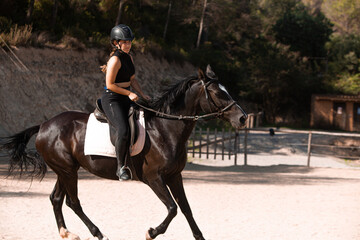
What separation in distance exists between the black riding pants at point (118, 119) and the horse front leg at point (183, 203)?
689mm

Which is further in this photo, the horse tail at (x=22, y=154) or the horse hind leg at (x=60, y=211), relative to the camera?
the horse tail at (x=22, y=154)

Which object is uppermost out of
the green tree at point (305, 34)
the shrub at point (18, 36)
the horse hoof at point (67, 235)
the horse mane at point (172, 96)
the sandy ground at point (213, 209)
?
the green tree at point (305, 34)

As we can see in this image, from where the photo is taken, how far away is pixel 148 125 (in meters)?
5.16

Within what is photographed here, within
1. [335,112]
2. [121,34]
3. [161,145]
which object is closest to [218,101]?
[161,145]

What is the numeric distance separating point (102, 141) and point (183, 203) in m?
1.27

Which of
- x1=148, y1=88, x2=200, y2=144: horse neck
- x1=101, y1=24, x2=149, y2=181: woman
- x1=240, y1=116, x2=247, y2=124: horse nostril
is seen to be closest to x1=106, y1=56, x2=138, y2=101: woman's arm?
x1=101, y1=24, x2=149, y2=181: woman

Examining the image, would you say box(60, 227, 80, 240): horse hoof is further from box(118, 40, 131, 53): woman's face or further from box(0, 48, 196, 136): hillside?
box(0, 48, 196, 136): hillside

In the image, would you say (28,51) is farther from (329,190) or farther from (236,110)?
(236,110)

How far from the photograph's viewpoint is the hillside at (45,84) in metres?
17.7

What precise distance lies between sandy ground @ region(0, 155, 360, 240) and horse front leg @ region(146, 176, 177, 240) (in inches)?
38.9

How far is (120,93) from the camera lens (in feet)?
16.4

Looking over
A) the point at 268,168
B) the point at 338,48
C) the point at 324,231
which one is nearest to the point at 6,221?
the point at 324,231

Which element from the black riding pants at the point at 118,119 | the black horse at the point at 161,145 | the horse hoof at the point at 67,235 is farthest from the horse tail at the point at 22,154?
the black riding pants at the point at 118,119

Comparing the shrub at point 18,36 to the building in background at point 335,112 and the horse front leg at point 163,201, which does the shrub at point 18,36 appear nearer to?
the horse front leg at point 163,201
